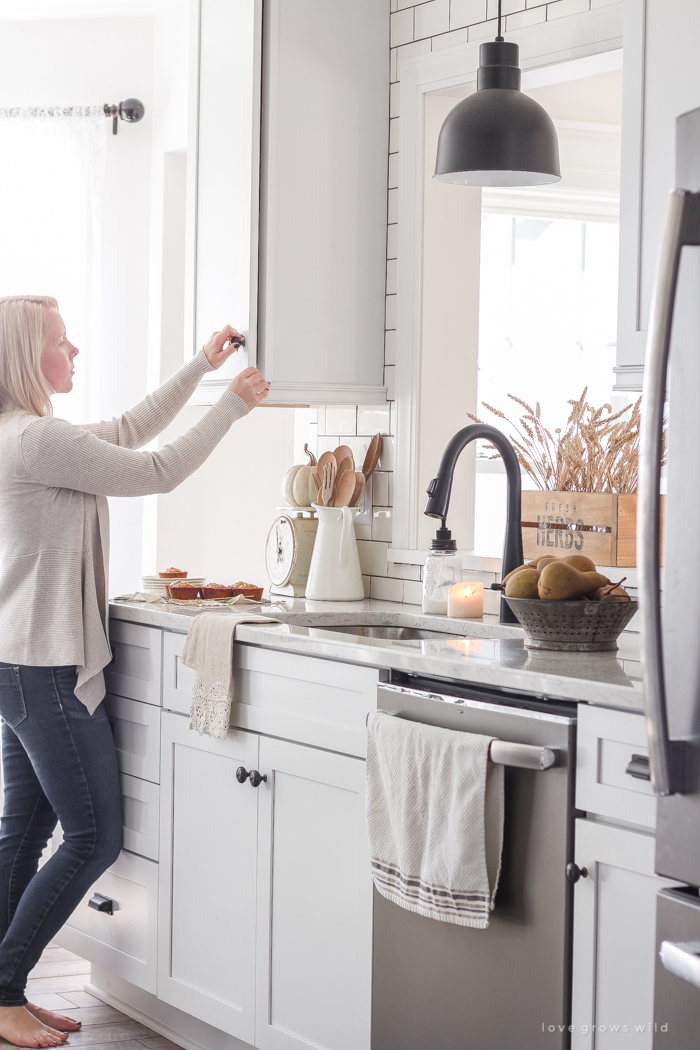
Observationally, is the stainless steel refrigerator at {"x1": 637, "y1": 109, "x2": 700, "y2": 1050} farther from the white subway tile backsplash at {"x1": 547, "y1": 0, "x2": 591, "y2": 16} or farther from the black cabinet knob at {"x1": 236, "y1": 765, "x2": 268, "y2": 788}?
the white subway tile backsplash at {"x1": 547, "y1": 0, "x2": 591, "y2": 16}

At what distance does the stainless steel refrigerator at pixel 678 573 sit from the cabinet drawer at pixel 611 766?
0.39 metres

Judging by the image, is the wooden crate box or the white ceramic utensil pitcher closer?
the wooden crate box

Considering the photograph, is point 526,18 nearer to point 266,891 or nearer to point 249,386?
point 249,386

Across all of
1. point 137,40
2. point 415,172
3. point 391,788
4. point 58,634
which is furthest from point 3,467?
point 137,40

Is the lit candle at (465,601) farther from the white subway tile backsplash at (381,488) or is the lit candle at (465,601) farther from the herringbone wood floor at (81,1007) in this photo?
the herringbone wood floor at (81,1007)

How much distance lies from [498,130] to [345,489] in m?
1.14

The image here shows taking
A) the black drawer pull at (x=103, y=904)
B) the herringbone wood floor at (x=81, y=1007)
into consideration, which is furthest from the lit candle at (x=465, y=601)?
the herringbone wood floor at (x=81, y=1007)

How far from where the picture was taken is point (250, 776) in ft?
7.92

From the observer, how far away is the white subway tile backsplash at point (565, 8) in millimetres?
2648

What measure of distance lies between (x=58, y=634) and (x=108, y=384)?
5.52 ft

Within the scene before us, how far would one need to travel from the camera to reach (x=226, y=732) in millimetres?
2455

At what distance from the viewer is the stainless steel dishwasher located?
5.75 feet

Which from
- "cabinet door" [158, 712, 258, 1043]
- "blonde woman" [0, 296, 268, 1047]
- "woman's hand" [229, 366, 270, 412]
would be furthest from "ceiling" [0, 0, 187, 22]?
"cabinet door" [158, 712, 258, 1043]

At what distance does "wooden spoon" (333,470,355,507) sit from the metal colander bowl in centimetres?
109
